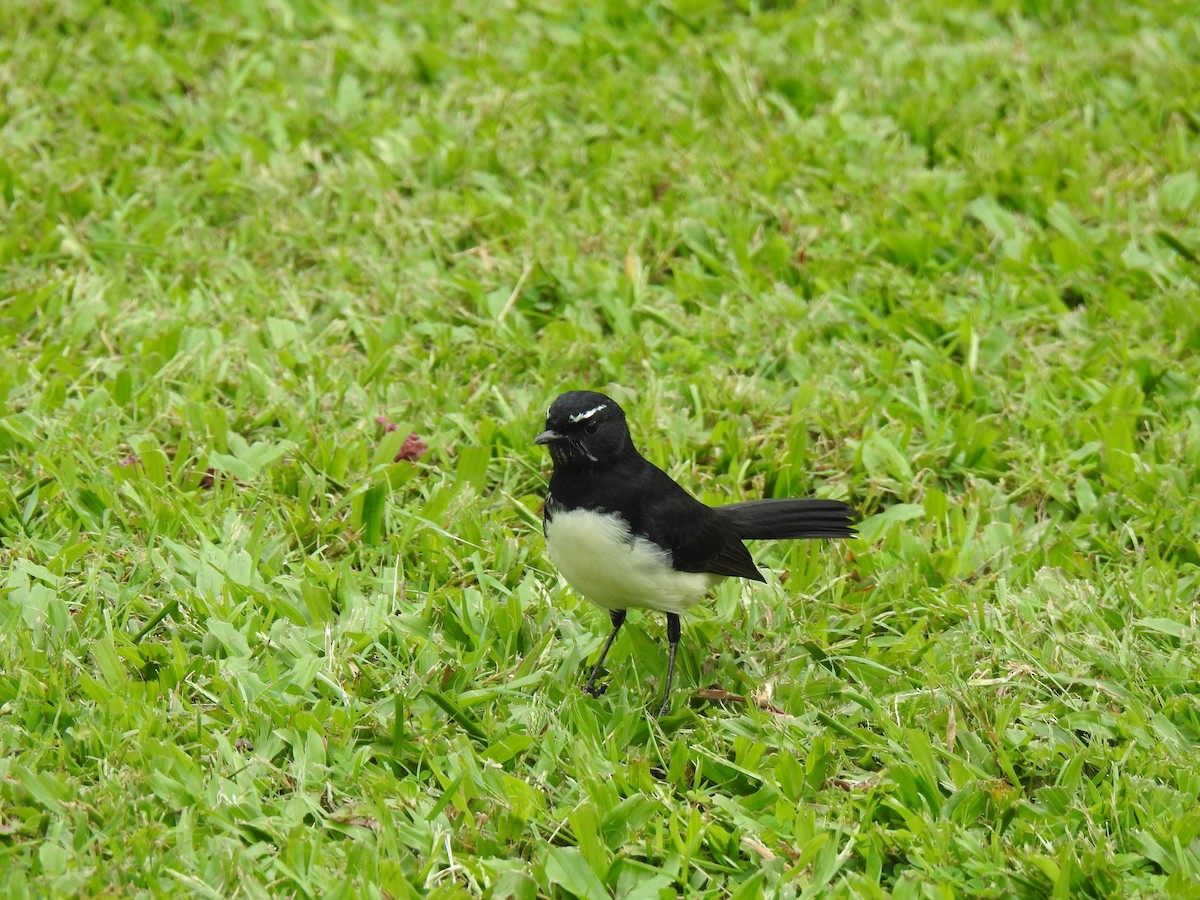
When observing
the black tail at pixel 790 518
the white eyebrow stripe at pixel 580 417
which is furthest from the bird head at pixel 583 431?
the black tail at pixel 790 518

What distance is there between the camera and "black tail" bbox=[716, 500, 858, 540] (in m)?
4.69

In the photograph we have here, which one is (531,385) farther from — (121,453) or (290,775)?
(290,775)

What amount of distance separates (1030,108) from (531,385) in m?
3.81

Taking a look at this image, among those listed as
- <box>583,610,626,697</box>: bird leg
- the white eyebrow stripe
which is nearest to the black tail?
<box>583,610,626,697</box>: bird leg

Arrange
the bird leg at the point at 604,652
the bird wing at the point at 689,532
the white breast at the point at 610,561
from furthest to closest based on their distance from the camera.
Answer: the bird leg at the point at 604,652 < the bird wing at the point at 689,532 < the white breast at the point at 610,561

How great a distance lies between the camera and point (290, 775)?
3.88 metres

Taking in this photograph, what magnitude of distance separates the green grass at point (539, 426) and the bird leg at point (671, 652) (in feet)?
0.29

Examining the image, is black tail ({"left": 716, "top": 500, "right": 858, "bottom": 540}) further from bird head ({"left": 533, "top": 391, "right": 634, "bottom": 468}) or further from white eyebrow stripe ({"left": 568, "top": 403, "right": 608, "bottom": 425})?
white eyebrow stripe ({"left": 568, "top": 403, "right": 608, "bottom": 425})

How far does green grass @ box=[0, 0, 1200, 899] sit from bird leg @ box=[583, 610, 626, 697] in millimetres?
57

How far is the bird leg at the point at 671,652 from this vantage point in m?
4.41

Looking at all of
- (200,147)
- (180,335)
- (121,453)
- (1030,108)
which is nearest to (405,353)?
(180,335)

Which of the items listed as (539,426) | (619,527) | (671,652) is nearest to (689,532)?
(619,527)

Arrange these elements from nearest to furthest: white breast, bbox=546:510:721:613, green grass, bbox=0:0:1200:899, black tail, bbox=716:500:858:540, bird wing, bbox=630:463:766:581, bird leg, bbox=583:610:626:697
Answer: green grass, bbox=0:0:1200:899
white breast, bbox=546:510:721:613
bird wing, bbox=630:463:766:581
bird leg, bbox=583:610:626:697
black tail, bbox=716:500:858:540

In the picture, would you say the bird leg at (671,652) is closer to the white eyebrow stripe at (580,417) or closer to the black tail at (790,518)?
the black tail at (790,518)
